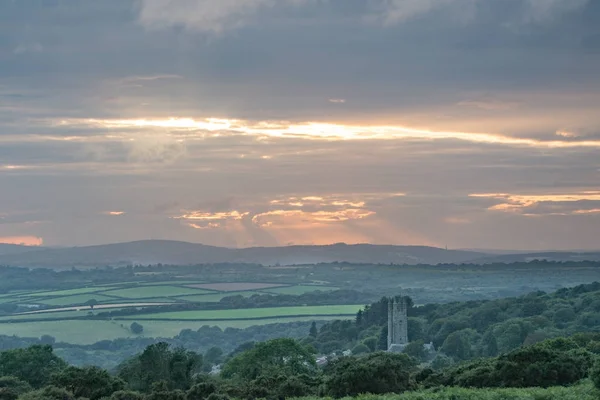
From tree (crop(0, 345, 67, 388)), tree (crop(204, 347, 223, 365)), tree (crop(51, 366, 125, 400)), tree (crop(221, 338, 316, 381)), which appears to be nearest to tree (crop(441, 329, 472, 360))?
tree (crop(204, 347, 223, 365))

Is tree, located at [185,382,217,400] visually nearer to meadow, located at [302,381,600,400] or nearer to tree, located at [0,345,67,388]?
meadow, located at [302,381,600,400]

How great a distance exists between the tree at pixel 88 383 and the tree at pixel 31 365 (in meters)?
14.3

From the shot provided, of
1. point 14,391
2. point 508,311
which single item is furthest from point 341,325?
point 14,391

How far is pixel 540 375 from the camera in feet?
207

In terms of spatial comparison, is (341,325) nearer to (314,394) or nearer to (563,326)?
(563,326)

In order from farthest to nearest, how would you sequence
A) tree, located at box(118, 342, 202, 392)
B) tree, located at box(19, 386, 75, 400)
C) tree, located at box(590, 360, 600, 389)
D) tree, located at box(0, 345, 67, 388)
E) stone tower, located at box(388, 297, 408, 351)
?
stone tower, located at box(388, 297, 408, 351) < tree, located at box(0, 345, 67, 388) < tree, located at box(118, 342, 202, 392) < tree, located at box(19, 386, 75, 400) < tree, located at box(590, 360, 600, 389)

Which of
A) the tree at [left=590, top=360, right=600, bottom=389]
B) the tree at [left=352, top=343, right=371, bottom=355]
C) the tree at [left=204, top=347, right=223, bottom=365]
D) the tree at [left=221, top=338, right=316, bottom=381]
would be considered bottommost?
the tree at [left=204, top=347, right=223, bottom=365]

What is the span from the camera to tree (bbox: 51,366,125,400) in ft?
227

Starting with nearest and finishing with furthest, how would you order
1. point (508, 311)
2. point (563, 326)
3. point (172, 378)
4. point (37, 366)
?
1. point (172, 378)
2. point (37, 366)
3. point (563, 326)
4. point (508, 311)

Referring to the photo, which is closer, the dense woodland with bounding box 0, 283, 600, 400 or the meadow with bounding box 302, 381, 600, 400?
the meadow with bounding box 302, 381, 600, 400

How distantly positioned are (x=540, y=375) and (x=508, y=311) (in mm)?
131001

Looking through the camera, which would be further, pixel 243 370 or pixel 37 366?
pixel 243 370

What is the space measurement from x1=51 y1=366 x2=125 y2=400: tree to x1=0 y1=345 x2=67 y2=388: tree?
14253 millimetres

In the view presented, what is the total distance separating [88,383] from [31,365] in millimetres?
20907
